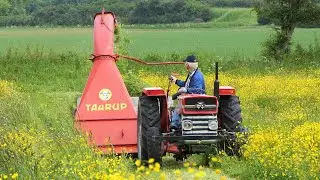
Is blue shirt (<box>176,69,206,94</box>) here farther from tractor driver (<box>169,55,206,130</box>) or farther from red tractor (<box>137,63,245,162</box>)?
red tractor (<box>137,63,245,162</box>)

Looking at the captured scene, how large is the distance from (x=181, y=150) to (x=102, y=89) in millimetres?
1921

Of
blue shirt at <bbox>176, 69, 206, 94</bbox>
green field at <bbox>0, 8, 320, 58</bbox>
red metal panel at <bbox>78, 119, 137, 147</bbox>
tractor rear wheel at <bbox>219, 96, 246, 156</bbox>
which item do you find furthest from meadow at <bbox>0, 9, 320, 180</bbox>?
green field at <bbox>0, 8, 320, 58</bbox>

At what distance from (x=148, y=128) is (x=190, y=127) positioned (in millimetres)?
649

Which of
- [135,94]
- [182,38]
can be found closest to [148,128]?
[135,94]

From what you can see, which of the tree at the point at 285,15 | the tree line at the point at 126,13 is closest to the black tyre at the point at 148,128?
the tree at the point at 285,15

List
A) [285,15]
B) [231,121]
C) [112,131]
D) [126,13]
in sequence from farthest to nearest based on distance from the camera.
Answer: [126,13] → [285,15] → [112,131] → [231,121]

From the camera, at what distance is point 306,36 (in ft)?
188

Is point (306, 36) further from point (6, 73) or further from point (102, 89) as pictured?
point (102, 89)

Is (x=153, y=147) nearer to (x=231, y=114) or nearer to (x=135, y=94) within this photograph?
(x=231, y=114)

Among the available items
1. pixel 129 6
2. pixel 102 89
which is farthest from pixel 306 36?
pixel 102 89

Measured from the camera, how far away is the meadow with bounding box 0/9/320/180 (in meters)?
9.27

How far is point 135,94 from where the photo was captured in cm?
2144

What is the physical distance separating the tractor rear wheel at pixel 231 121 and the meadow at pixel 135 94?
0.22 meters

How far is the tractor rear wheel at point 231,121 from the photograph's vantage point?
12.0 meters
